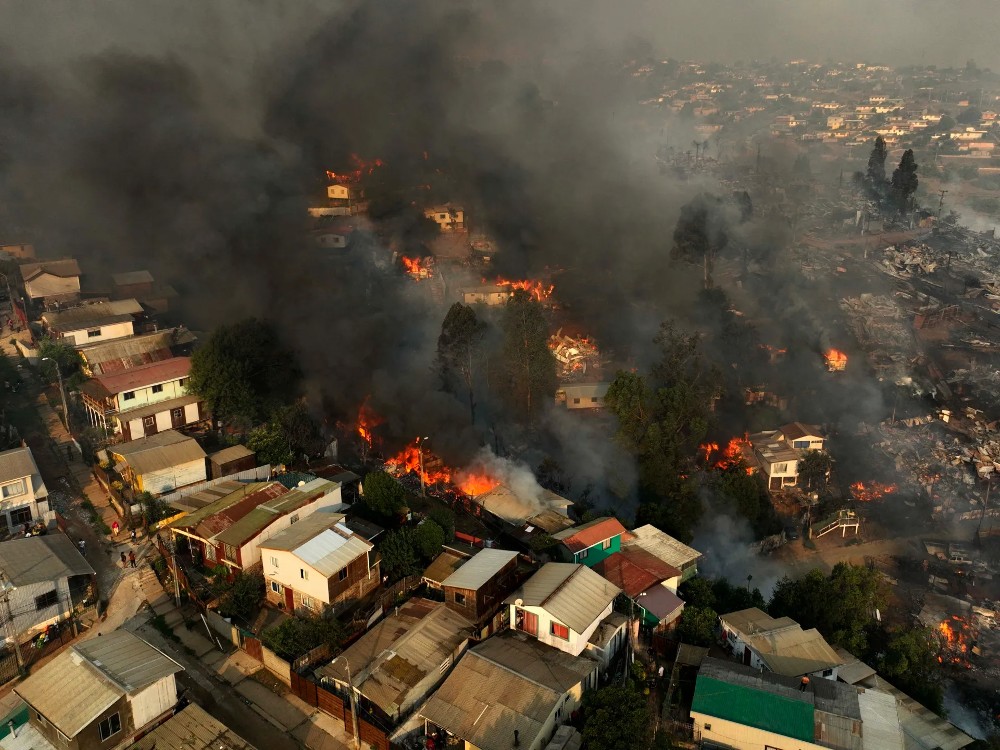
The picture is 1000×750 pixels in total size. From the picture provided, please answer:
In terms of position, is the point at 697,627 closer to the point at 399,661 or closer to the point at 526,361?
the point at 399,661

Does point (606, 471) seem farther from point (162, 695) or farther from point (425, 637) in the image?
point (162, 695)

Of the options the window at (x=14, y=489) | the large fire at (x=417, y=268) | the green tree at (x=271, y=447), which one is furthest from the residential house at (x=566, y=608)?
the large fire at (x=417, y=268)

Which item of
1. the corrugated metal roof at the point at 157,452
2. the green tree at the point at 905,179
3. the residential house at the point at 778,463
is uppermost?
the green tree at the point at 905,179

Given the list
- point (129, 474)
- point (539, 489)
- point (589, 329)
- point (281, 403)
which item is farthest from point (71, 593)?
point (589, 329)

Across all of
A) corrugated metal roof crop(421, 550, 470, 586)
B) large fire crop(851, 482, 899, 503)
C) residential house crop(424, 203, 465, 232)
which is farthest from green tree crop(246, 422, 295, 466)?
residential house crop(424, 203, 465, 232)

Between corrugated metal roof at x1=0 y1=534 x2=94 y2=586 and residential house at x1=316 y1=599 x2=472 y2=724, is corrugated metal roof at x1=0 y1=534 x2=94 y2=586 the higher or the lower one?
the higher one

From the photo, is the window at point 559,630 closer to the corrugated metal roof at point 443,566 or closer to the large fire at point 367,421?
the corrugated metal roof at point 443,566

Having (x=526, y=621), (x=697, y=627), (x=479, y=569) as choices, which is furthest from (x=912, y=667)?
(x=479, y=569)

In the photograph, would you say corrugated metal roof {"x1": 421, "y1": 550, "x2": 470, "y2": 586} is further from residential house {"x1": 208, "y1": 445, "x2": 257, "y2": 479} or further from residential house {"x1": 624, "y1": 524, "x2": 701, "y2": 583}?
residential house {"x1": 208, "y1": 445, "x2": 257, "y2": 479}
